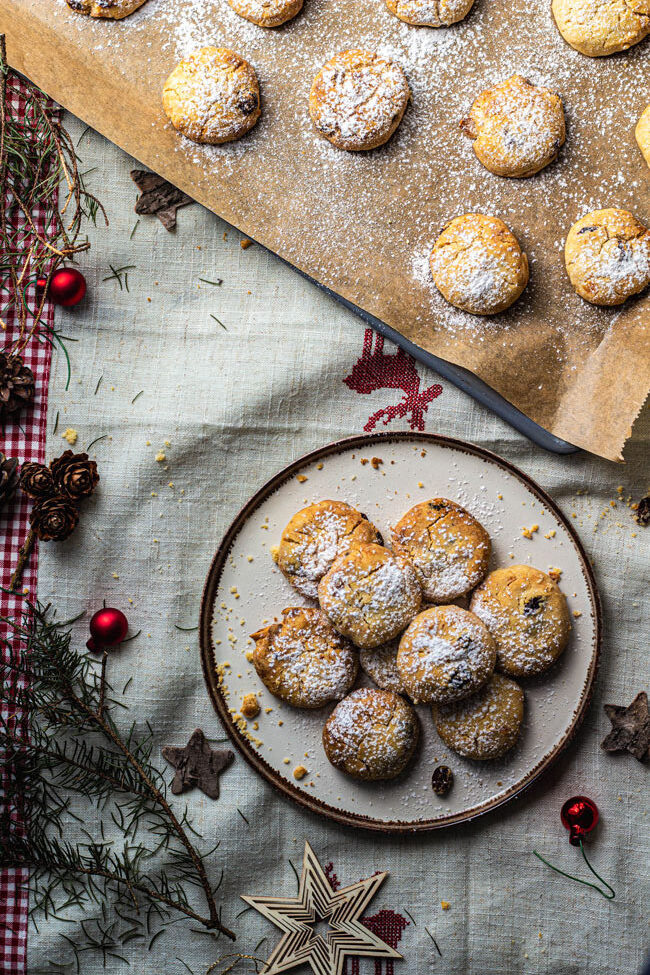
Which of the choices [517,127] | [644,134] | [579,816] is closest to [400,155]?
[517,127]

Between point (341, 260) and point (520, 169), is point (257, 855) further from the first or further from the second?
point (520, 169)

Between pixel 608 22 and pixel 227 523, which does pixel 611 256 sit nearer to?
pixel 608 22

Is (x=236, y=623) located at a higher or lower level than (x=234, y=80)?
lower

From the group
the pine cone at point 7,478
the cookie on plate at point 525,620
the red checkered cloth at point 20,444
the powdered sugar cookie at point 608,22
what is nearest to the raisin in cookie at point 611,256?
the powdered sugar cookie at point 608,22

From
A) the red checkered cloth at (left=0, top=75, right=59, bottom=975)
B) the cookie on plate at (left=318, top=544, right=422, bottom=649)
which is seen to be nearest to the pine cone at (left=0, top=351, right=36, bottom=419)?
the red checkered cloth at (left=0, top=75, right=59, bottom=975)

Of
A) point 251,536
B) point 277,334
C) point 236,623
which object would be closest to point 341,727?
point 236,623

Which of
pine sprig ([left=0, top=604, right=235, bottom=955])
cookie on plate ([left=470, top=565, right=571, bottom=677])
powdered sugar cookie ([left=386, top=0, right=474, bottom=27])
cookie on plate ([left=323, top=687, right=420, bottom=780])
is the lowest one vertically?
pine sprig ([left=0, top=604, right=235, bottom=955])

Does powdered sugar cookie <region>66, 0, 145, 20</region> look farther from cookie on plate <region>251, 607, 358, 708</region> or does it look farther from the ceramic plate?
cookie on plate <region>251, 607, 358, 708</region>
